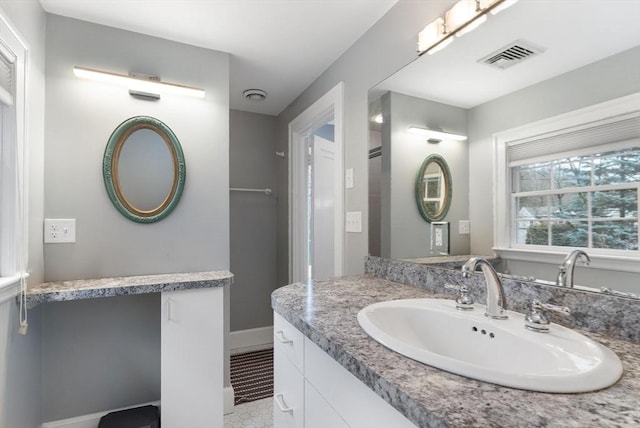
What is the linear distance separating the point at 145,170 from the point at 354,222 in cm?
125

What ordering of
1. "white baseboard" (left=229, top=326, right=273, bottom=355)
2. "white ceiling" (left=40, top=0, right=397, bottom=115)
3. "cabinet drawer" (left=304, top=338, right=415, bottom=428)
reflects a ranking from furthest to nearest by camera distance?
1. "white baseboard" (left=229, top=326, right=273, bottom=355)
2. "white ceiling" (left=40, top=0, right=397, bottom=115)
3. "cabinet drawer" (left=304, top=338, right=415, bottom=428)

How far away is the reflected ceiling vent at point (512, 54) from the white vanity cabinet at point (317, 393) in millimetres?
1065

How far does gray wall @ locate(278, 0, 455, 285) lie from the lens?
4.82ft

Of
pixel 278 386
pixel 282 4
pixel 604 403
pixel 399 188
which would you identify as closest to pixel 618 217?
pixel 604 403

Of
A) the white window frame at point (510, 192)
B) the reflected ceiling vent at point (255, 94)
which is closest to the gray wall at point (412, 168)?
the white window frame at point (510, 192)

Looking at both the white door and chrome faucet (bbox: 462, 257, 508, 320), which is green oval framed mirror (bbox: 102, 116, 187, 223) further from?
chrome faucet (bbox: 462, 257, 508, 320)

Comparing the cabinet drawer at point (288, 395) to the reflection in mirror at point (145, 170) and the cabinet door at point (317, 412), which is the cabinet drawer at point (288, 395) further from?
the reflection in mirror at point (145, 170)

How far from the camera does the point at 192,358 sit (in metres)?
1.69

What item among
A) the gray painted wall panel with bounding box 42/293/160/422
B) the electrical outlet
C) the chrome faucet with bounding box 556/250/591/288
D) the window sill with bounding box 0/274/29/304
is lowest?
the gray painted wall panel with bounding box 42/293/160/422

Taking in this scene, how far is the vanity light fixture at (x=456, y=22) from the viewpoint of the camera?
1.09 meters

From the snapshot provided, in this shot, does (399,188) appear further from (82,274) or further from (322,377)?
(82,274)

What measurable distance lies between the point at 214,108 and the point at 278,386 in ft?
5.33

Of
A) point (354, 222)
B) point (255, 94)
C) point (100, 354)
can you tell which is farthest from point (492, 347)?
point (255, 94)

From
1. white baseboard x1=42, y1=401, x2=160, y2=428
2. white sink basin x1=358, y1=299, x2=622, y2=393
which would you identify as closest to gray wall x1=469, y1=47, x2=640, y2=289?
white sink basin x1=358, y1=299, x2=622, y2=393
